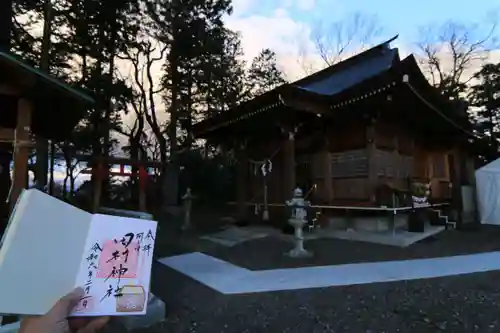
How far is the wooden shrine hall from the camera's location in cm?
823

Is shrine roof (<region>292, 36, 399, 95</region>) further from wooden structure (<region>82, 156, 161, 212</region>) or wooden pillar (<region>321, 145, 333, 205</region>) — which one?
wooden structure (<region>82, 156, 161, 212</region>)

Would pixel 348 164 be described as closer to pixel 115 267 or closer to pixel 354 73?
pixel 354 73

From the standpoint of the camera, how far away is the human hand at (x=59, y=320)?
99 centimetres

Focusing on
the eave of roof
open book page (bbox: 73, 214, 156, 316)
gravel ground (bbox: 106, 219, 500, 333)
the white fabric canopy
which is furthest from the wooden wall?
open book page (bbox: 73, 214, 156, 316)

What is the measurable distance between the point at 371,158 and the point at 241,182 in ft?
12.2

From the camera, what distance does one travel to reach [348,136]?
9.27 meters

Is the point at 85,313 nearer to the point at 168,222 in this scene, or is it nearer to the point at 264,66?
the point at 168,222

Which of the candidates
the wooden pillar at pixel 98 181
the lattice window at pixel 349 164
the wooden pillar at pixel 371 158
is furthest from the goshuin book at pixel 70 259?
the lattice window at pixel 349 164

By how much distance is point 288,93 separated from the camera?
25.4 ft

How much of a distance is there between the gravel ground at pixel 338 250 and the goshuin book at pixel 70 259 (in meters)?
4.53

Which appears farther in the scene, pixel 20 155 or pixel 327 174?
pixel 327 174

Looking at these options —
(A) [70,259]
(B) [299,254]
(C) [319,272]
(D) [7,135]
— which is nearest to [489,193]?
(B) [299,254]

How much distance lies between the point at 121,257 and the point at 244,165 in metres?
9.52

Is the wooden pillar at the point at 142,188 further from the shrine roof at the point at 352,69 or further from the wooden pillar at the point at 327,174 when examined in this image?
the shrine roof at the point at 352,69
